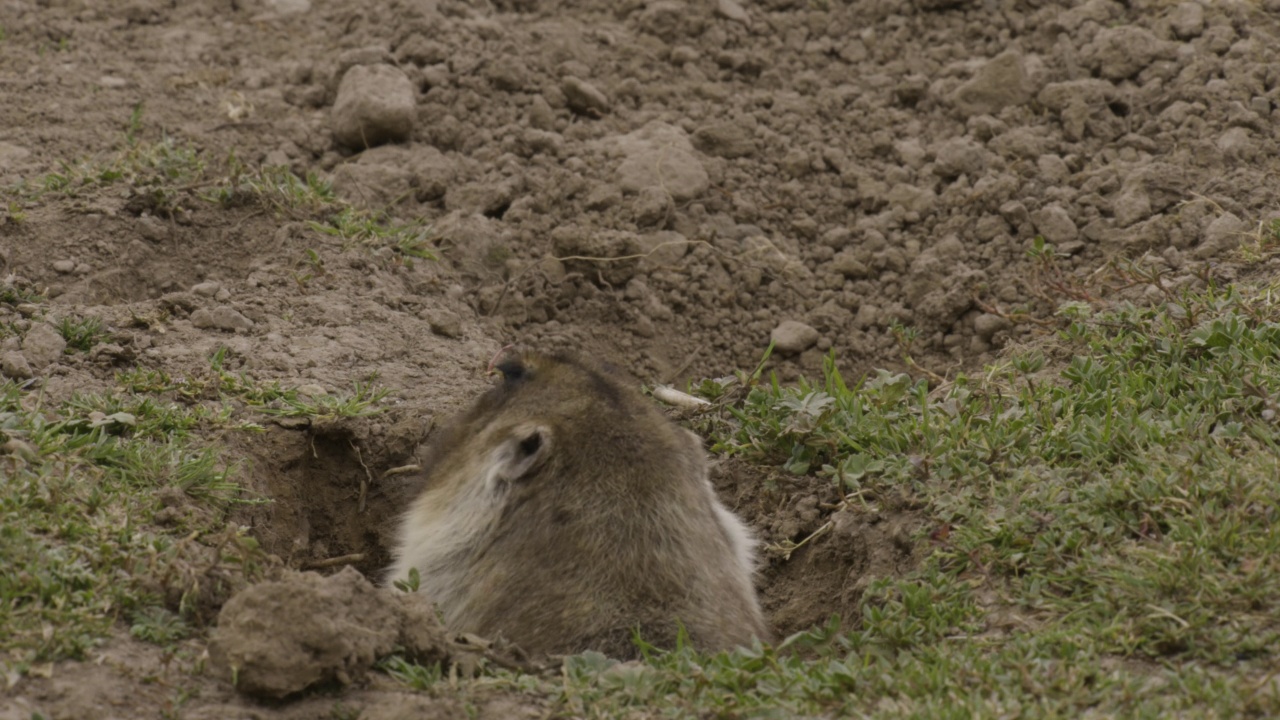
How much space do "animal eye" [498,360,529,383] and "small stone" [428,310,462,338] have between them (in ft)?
3.68

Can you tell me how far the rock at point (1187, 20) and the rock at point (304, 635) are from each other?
16.3 feet

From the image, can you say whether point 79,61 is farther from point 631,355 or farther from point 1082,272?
point 1082,272

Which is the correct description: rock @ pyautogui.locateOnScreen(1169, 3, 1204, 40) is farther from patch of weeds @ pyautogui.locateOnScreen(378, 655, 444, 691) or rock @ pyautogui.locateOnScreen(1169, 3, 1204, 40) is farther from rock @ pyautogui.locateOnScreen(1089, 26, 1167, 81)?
patch of weeds @ pyautogui.locateOnScreen(378, 655, 444, 691)

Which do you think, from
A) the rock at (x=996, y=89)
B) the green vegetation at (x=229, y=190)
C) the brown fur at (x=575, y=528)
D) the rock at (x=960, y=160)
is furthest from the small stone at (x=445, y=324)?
the rock at (x=996, y=89)

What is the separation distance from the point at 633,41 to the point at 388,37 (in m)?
1.28

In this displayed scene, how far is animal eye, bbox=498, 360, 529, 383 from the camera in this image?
4.47 metres

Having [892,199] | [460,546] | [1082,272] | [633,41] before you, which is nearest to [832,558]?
[460,546]

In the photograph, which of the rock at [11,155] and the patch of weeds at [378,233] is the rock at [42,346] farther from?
the rock at [11,155]

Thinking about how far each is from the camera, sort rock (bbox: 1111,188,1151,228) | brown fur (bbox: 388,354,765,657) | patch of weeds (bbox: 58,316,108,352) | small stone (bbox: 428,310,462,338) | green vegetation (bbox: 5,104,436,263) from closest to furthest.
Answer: brown fur (bbox: 388,354,765,657) < patch of weeds (bbox: 58,316,108,352) < small stone (bbox: 428,310,462,338) < green vegetation (bbox: 5,104,436,263) < rock (bbox: 1111,188,1151,228)

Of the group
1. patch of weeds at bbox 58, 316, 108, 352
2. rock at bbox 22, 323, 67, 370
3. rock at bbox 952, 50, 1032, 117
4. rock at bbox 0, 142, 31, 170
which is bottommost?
rock at bbox 0, 142, 31, 170

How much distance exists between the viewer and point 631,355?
19.2ft

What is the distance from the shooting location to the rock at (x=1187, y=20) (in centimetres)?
656

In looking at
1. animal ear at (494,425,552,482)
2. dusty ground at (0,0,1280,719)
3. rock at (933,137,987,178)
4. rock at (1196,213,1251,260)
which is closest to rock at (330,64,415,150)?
dusty ground at (0,0,1280,719)

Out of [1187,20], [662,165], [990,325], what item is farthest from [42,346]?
[1187,20]
